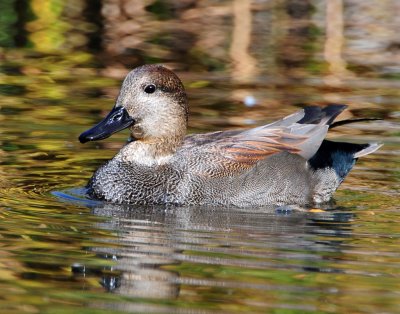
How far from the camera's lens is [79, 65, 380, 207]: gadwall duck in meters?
8.88

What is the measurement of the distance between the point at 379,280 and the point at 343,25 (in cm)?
1086

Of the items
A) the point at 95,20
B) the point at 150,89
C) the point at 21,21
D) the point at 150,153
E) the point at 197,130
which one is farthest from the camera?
the point at 95,20

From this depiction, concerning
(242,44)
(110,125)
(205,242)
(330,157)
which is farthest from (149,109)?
(242,44)

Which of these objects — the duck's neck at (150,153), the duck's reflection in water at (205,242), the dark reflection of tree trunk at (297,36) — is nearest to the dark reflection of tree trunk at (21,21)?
the dark reflection of tree trunk at (297,36)

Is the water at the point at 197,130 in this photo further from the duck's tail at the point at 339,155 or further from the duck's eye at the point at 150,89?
the duck's eye at the point at 150,89

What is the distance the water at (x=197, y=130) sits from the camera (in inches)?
252

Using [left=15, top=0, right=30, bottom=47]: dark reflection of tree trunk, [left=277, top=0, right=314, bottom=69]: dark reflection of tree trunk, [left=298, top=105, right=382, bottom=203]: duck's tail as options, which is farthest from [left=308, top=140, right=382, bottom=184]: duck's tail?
[left=15, top=0, right=30, bottom=47]: dark reflection of tree trunk

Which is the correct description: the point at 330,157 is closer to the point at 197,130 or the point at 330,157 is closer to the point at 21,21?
the point at 197,130

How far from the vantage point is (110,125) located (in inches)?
351

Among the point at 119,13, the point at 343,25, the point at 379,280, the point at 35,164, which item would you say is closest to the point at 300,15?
the point at 343,25

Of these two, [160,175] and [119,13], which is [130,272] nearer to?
[160,175]

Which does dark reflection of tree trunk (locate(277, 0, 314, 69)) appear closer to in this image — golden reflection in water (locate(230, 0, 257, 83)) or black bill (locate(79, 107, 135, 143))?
golden reflection in water (locate(230, 0, 257, 83))

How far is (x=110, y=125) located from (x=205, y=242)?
1.76 meters

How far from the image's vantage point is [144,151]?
919 centimetres
